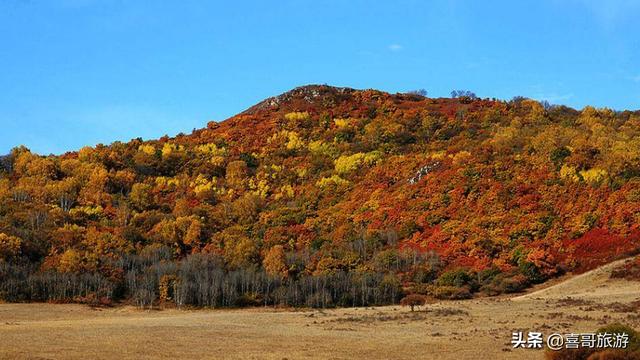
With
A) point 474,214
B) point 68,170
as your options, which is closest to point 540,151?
point 474,214

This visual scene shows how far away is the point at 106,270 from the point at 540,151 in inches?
2636

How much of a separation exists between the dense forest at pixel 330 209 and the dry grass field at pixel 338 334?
19096mm

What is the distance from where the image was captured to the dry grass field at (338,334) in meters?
31.5

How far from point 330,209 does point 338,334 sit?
72680 millimetres

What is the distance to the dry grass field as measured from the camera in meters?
31.5

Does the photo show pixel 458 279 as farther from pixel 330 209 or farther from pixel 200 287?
pixel 330 209

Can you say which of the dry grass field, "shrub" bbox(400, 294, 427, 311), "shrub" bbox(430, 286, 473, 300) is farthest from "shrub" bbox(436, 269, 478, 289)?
the dry grass field

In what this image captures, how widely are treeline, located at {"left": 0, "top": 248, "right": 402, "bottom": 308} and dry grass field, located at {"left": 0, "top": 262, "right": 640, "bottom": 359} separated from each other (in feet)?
53.8

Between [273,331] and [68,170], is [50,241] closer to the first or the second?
[68,170]

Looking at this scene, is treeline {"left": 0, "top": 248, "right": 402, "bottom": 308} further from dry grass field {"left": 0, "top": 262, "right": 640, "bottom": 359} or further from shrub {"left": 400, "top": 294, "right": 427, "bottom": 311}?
dry grass field {"left": 0, "top": 262, "right": 640, "bottom": 359}

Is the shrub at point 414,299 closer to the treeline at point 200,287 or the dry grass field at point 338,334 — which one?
the treeline at point 200,287

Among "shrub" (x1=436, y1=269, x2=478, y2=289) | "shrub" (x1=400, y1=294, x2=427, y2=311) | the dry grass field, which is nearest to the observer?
the dry grass field

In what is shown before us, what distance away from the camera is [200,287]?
75.8 meters

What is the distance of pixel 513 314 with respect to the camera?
4903 centimetres
